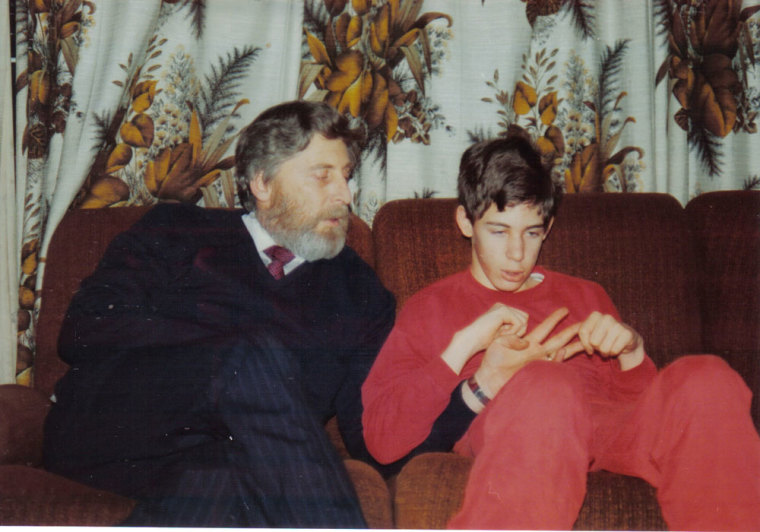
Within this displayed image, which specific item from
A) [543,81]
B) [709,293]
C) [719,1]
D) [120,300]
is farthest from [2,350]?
[719,1]

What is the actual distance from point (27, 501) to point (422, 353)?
0.69 m

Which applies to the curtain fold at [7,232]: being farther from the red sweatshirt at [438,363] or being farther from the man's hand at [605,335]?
the man's hand at [605,335]

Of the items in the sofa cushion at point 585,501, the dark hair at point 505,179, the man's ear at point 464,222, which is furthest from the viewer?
the man's ear at point 464,222

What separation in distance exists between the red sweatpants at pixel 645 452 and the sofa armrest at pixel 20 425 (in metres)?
0.74

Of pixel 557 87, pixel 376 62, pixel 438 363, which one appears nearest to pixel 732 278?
pixel 557 87

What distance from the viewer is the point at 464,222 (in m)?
1.48

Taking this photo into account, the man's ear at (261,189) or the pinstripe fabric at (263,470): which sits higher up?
the man's ear at (261,189)

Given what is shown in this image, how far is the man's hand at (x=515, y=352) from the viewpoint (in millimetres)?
1206

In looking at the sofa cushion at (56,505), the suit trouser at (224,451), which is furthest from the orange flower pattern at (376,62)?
the sofa cushion at (56,505)

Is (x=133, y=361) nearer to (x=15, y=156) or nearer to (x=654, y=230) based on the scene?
(x=15, y=156)

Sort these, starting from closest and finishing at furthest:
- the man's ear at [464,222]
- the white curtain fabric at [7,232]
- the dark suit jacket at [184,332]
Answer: the dark suit jacket at [184,332] < the man's ear at [464,222] < the white curtain fabric at [7,232]

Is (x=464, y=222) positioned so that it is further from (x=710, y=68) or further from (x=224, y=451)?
(x=710, y=68)

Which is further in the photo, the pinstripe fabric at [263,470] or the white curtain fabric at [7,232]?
the white curtain fabric at [7,232]

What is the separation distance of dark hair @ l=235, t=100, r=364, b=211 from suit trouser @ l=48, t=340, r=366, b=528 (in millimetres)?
507
